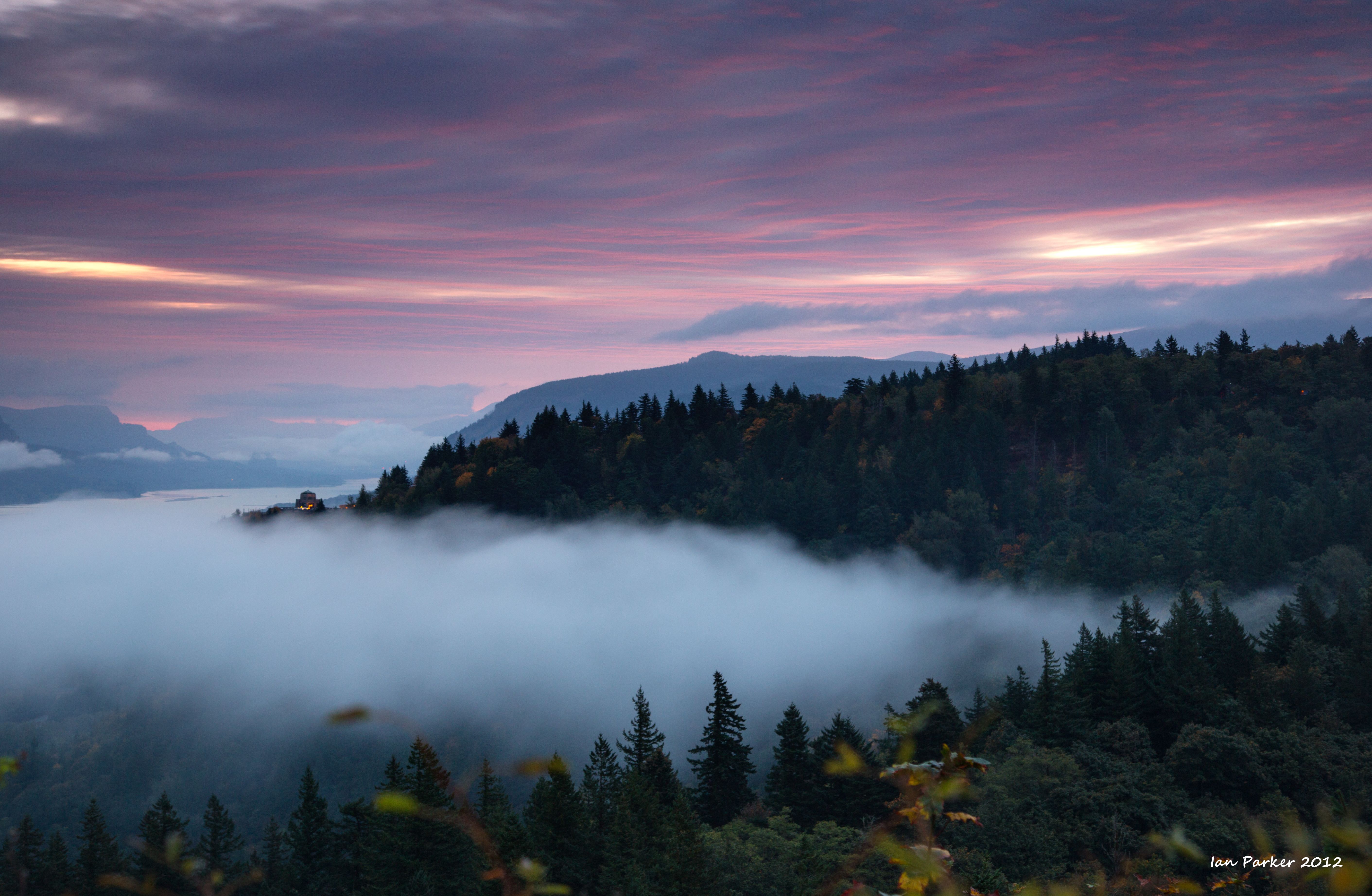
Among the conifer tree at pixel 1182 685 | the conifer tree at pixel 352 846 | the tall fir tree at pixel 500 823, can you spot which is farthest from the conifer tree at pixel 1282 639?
the conifer tree at pixel 352 846

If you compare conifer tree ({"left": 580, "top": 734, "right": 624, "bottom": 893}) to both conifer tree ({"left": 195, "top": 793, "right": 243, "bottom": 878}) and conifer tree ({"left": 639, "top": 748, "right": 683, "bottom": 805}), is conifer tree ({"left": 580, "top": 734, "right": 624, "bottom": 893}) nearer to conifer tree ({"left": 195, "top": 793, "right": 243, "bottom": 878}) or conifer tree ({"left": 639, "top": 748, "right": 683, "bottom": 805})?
conifer tree ({"left": 639, "top": 748, "right": 683, "bottom": 805})

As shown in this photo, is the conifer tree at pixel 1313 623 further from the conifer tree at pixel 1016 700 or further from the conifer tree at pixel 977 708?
the conifer tree at pixel 977 708

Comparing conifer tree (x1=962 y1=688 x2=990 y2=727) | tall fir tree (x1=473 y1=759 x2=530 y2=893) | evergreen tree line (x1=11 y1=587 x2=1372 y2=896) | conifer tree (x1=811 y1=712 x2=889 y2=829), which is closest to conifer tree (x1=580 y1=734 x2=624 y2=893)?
evergreen tree line (x1=11 y1=587 x2=1372 y2=896)

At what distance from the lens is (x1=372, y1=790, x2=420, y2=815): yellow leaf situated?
114 inches

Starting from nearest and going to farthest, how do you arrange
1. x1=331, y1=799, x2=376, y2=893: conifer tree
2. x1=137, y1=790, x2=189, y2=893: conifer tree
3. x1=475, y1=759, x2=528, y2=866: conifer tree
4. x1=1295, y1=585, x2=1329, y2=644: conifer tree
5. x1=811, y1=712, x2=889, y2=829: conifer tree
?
x1=475, y1=759, x2=528, y2=866: conifer tree < x1=811, y1=712, x2=889, y2=829: conifer tree < x1=137, y1=790, x2=189, y2=893: conifer tree < x1=331, y1=799, x2=376, y2=893: conifer tree < x1=1295, y1=585, x2=1329, y2=644: conifer tree

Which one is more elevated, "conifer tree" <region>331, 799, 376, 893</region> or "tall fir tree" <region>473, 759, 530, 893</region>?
"tall fir tree" <region>473, 759, 530, 893</region>

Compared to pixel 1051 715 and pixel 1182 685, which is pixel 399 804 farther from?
pixel 1182 685

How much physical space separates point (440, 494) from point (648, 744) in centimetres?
11901

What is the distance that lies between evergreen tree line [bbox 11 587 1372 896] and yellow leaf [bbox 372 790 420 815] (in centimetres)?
2746

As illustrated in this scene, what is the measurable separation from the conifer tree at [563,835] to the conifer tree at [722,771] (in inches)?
786

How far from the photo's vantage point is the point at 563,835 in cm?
4672

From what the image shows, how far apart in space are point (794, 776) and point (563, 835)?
Answer: 19.8m

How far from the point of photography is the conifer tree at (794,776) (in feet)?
189

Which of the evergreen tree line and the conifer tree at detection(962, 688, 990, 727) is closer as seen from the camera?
the evergreen tree line
